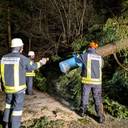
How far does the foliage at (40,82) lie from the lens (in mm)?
14742

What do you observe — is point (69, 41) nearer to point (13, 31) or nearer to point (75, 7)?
point (75, 7)

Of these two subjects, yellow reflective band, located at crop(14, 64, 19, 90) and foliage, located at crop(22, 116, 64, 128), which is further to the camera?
foliage, located at crop(22, 116, 64, 128)

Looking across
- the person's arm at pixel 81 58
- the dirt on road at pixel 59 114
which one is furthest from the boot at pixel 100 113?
the person's arm at pixel 81 58

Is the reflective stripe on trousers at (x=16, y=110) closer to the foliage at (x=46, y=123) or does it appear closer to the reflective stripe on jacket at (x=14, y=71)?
the reflective stripe on jacket at (x=14, y=71)

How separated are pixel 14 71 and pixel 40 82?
574 cm

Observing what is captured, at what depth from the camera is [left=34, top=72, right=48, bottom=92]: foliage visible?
14742 mm

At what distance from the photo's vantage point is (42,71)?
1642 cm

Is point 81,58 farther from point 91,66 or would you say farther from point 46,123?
point 46,123

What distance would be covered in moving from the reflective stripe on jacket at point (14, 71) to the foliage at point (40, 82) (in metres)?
4.97

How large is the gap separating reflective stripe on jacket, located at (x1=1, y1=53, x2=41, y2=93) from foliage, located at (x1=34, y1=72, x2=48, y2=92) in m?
4.97

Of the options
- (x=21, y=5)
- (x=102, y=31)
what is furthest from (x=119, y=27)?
(x=21, y=5)

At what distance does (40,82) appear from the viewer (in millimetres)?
15195

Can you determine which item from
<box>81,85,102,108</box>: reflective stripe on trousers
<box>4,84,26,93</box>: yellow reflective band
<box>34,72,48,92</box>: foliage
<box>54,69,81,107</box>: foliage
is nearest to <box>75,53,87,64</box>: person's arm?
<box>81,85,102,108</box>: reflective stripe on trousers

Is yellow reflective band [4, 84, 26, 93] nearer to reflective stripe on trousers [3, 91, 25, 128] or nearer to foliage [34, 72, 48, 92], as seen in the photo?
reflective stripe on trousers [3, 91, 25, 128]
